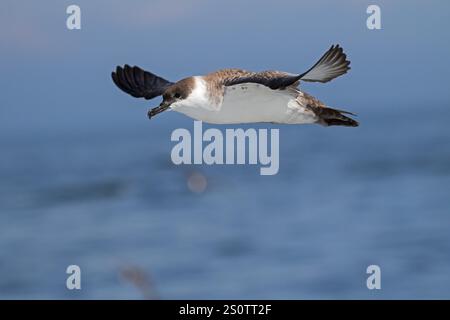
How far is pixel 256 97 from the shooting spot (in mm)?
7117

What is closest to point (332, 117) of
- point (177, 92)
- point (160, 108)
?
point (177, 92)

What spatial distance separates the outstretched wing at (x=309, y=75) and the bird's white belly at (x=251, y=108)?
0.06m

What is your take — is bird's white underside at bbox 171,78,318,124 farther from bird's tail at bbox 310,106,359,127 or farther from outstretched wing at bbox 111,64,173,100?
outstretched wing at bbox 111,64,173,100

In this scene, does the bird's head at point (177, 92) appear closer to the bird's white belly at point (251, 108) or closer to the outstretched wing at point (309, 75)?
the bird's white belly at point (251, 108)

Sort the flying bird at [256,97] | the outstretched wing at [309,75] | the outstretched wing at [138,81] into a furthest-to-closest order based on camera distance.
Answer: the outstretched wing at [138,81] → the flying bird at [256,97] → the outstretched wing at [309,75]

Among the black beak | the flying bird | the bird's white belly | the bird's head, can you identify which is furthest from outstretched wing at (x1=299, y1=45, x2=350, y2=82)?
the black beak

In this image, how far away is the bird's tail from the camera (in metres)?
7.38

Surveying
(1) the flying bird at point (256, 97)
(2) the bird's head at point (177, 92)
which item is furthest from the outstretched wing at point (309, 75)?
(2) the bird's head at point (177, 92)

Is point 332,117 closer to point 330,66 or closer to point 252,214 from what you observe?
point 330,66

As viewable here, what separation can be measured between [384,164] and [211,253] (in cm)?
1135

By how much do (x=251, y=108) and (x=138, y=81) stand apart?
1.54 meters

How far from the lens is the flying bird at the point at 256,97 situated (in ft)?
22.8
